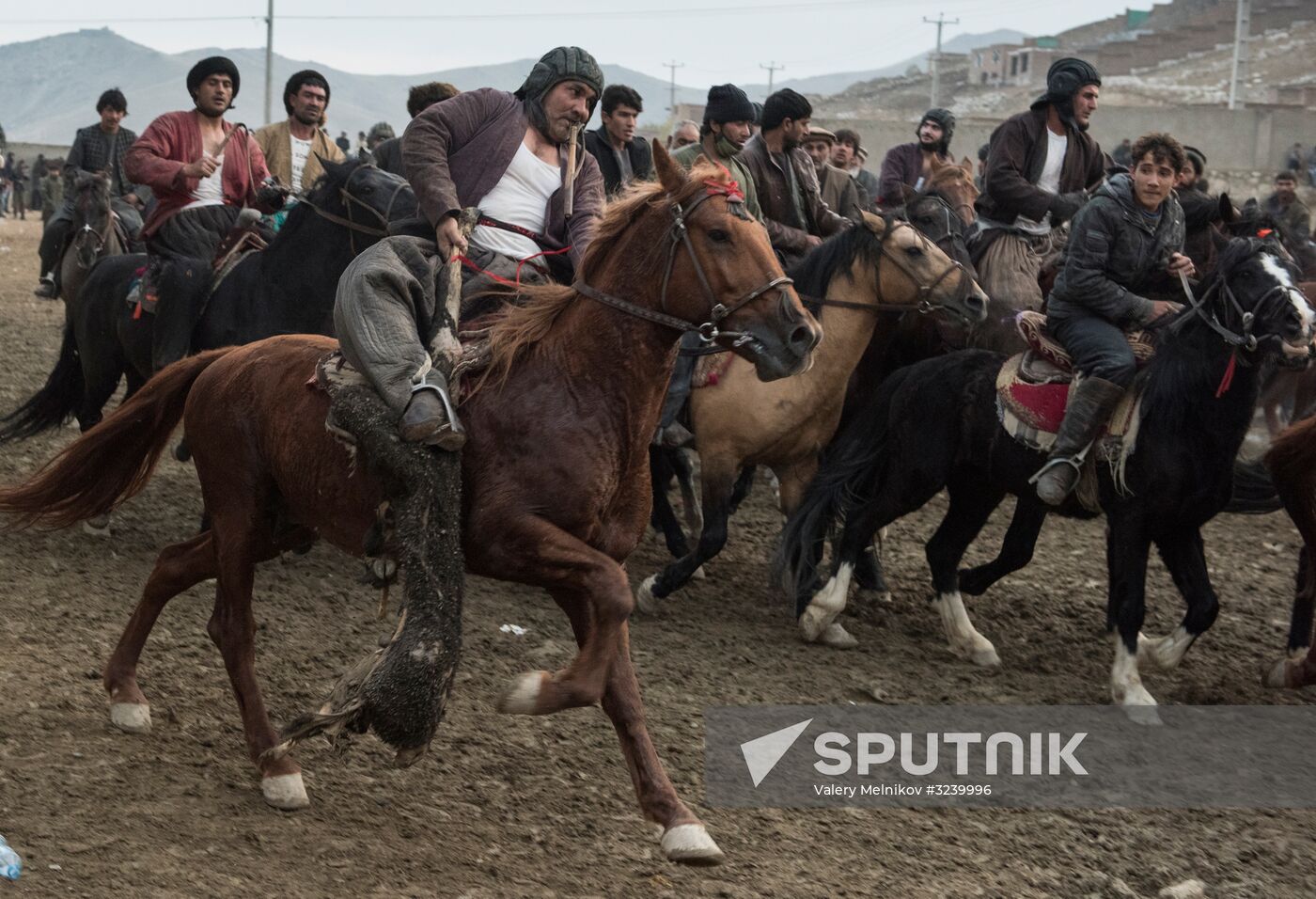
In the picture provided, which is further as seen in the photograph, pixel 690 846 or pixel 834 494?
pixel 834 494

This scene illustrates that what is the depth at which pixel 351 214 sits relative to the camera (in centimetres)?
809

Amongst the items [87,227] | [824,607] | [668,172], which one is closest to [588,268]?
[668,172]

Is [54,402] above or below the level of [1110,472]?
below

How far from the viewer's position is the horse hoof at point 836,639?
771 cm

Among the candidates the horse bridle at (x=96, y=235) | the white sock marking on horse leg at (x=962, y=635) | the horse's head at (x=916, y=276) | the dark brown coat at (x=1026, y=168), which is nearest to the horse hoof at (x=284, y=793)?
the white sock marking on horse leg at (x=962, y=635)

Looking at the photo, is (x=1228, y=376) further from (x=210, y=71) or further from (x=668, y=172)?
(x=210, y=71)

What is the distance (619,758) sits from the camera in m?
5.76

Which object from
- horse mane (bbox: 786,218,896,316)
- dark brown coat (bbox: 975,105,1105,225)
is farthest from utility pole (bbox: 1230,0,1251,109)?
horse mane (bbox: 786,218,896,316)

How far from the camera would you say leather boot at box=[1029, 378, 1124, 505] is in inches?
270

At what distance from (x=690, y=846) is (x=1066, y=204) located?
224 inches

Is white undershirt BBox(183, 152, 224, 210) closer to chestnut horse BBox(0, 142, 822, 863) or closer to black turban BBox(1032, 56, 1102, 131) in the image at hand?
chestnut horse BBox(0, 142, 822, 863)

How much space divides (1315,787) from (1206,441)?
61.0 inches

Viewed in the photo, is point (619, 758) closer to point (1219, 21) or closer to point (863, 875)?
point (863, 875)

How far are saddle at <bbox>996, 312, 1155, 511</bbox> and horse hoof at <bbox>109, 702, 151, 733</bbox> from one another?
416 cm
